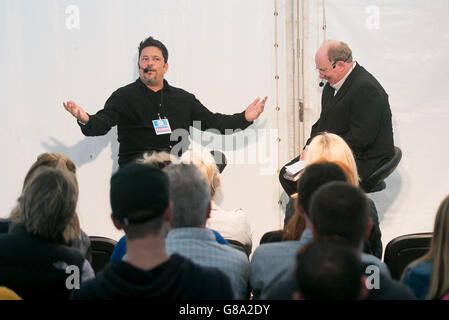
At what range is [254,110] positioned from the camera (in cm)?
379

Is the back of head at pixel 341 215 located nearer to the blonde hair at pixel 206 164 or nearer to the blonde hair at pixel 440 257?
the blonde hair at pixel 440 257

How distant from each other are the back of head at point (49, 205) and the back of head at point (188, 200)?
38 cm

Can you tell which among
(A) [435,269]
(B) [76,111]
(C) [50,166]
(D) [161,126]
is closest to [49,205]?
(C) [50,166]

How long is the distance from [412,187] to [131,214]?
299 cm

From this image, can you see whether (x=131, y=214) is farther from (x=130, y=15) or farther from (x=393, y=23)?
(x=393, y=23)

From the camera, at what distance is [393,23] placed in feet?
12.8

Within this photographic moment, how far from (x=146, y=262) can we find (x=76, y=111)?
223 centimetres

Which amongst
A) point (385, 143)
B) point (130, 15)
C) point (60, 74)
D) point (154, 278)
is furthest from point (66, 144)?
point (154, 278)

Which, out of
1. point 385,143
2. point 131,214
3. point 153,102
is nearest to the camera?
point 131,214

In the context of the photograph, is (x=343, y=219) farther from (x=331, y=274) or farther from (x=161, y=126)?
(x=161, y=126)

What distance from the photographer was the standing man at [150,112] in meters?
3.79

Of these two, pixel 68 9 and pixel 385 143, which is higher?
pixel 68 9

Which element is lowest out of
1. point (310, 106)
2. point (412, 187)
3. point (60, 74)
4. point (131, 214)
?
point (412, 187)
